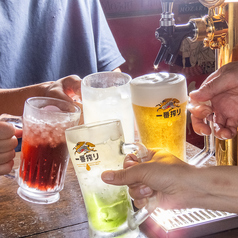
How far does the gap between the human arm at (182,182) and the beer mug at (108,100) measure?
233mm

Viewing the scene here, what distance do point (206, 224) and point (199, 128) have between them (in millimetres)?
330

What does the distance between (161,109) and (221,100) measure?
283 millimetres

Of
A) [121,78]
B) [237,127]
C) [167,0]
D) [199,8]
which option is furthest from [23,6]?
[199,8]

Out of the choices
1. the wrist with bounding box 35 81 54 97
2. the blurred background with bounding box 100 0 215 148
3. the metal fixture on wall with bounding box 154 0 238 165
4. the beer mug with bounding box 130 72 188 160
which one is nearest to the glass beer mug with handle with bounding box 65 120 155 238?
the beer mug with bounding box 130 72 188 160

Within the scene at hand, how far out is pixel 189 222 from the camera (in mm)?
771

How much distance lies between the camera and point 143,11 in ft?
8.89

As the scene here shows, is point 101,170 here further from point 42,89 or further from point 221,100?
point 42,89

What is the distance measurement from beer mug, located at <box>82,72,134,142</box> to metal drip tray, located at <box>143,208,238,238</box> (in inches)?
10.4

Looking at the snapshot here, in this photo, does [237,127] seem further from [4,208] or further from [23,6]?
[23,6]

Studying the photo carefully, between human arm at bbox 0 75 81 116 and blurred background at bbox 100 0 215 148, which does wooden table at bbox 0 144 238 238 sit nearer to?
human arm at bbox 0 75 81 116

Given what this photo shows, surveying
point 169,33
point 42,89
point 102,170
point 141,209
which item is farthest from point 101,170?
point 42,89

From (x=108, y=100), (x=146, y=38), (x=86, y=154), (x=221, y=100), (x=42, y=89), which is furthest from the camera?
(x=146, y=38)

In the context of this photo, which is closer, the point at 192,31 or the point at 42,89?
the point at 192,31

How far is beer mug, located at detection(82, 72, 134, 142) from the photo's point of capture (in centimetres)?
92
